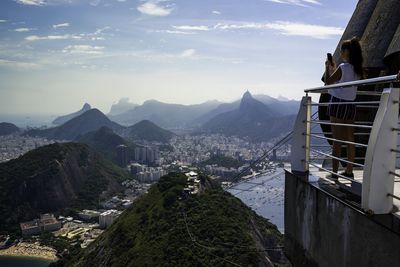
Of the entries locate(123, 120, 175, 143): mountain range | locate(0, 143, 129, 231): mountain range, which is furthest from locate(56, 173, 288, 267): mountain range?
locate(123, 120, 175, 143): mountain range

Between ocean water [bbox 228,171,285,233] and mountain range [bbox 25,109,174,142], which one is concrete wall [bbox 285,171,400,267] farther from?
mountain range [bbox 25,109,174,142]

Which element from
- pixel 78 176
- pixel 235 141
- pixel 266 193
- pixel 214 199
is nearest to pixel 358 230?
pixel 214 199

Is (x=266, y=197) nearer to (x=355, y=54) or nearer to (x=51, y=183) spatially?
(x=51, y=183)

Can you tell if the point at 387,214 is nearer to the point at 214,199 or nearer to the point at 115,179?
the point at 214,199

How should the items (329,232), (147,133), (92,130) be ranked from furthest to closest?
(92,130)
(147,133)
(329,232)

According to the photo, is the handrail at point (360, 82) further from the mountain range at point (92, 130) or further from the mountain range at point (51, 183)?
the mountain range at point (92, 130)

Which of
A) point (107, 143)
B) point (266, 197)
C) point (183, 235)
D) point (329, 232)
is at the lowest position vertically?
point (266, 197)

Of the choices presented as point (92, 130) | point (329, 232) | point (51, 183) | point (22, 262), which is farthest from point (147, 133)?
point (329, 232)
